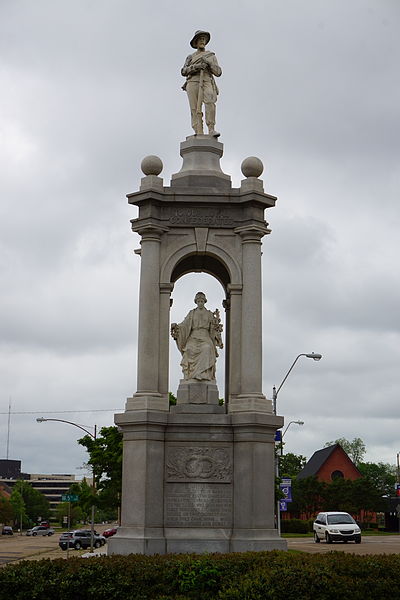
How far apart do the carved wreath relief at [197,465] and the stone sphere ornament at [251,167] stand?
18.8ft

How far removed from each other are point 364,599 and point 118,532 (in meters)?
6.28

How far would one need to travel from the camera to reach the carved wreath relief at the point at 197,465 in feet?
55.8

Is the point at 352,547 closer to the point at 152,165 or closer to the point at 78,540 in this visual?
the point at 152,165

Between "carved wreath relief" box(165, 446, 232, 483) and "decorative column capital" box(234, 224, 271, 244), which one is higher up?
"decorative column capital" box(234, 224, 271, 244)

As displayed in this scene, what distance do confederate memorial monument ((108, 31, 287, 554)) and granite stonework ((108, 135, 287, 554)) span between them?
2cm

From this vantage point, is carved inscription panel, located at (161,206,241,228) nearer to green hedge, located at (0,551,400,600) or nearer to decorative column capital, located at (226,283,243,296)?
decorative column capital, located at (226,283,243,296)

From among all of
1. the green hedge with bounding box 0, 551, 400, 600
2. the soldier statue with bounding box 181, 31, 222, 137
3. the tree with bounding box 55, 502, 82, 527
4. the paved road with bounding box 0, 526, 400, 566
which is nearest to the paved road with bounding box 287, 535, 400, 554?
the paved road with bounding box 0, 526, 400, 566

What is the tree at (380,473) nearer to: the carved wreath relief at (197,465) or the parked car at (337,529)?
the parked car at (337,529)

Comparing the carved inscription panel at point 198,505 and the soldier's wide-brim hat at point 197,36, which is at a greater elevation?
the soldier's wide-brim hat at point 197,36

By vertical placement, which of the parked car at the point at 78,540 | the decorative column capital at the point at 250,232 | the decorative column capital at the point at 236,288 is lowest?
the parked car at the point at 78,540

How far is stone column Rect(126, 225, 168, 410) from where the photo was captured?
17266 millimetres

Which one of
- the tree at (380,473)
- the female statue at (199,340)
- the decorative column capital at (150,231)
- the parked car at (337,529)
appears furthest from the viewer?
the tree at (380,473)

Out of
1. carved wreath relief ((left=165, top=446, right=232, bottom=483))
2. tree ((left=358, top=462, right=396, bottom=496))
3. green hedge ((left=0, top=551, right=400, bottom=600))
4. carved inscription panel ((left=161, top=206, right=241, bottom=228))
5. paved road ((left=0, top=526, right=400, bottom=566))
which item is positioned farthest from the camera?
tree ((left=358, top=462, right=396, bottom=496))

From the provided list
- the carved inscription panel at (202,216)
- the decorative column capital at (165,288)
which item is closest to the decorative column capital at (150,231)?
the carved inscription panel at (202,216)
